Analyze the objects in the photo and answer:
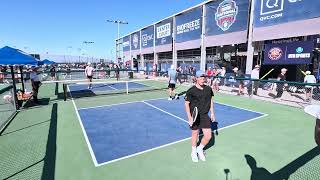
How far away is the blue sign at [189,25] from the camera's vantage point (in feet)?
76.8

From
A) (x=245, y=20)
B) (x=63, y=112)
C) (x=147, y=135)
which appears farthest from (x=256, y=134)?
(x=245, y=20)

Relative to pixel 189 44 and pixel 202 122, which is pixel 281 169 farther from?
pixel 189 44

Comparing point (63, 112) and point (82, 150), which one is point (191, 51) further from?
point (82, 150)

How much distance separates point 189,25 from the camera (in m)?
25.1

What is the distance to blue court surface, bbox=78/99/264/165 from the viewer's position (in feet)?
20.1

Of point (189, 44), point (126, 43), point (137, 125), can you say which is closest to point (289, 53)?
point (137, 125)

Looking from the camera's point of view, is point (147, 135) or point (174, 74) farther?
point (174, 74)

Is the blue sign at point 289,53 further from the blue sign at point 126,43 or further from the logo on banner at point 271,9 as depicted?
the blue sign at point 126,43

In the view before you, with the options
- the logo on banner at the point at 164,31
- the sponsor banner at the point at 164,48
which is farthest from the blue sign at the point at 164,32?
the sponsor banner at the point at 164,48

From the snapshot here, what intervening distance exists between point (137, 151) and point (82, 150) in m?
1.43

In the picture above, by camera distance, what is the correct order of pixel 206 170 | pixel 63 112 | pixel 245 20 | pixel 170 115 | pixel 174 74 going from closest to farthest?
pixel 206 170 < pixel 170 115 < pixel 63 112 < pixel 174 74 < pixel 245 20

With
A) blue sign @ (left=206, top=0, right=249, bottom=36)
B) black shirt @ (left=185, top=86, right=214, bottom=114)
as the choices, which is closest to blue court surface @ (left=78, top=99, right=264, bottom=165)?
black shirt @ (left=185, top=86, right=214, bottom=114)

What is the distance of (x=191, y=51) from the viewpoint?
2894cm

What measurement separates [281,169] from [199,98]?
2.26 m
